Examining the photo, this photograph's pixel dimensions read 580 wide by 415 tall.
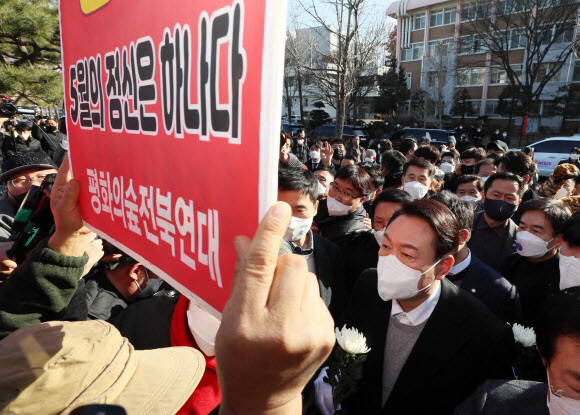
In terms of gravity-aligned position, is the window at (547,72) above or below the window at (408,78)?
below

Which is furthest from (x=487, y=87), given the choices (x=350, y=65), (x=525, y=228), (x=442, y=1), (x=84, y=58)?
(x=84, y=58)

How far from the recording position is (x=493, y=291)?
224cm

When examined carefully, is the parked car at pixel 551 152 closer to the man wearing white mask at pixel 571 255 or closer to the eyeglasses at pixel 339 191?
the eyeglasses at pixel 339 191

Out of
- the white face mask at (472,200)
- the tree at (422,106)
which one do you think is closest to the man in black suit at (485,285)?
the white face mask at (472,200)

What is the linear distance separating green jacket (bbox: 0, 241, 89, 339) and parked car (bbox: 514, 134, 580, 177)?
15.1 m

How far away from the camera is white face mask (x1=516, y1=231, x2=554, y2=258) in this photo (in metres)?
2.71

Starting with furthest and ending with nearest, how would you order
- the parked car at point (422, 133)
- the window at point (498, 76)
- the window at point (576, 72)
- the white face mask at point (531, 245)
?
the window at point (498, 76), the window at point (576, 72), the parked car at point (422, 133), the white face mask at point (531, 245)

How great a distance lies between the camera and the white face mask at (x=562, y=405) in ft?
4.16

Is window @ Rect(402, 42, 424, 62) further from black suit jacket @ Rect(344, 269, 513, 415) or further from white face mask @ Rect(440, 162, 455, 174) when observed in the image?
black suit jacket @ Rect(344, 269, 513, 415)

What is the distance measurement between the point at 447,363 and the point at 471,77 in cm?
3352

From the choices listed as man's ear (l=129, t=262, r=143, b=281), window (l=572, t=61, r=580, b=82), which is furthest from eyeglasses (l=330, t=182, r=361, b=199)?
window (l=572, t=61, r=580, b=82)

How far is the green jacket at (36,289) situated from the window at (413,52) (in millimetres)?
36109

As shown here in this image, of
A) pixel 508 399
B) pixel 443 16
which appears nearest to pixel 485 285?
pixel 508 399

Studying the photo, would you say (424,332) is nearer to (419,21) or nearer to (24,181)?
(24,181)
